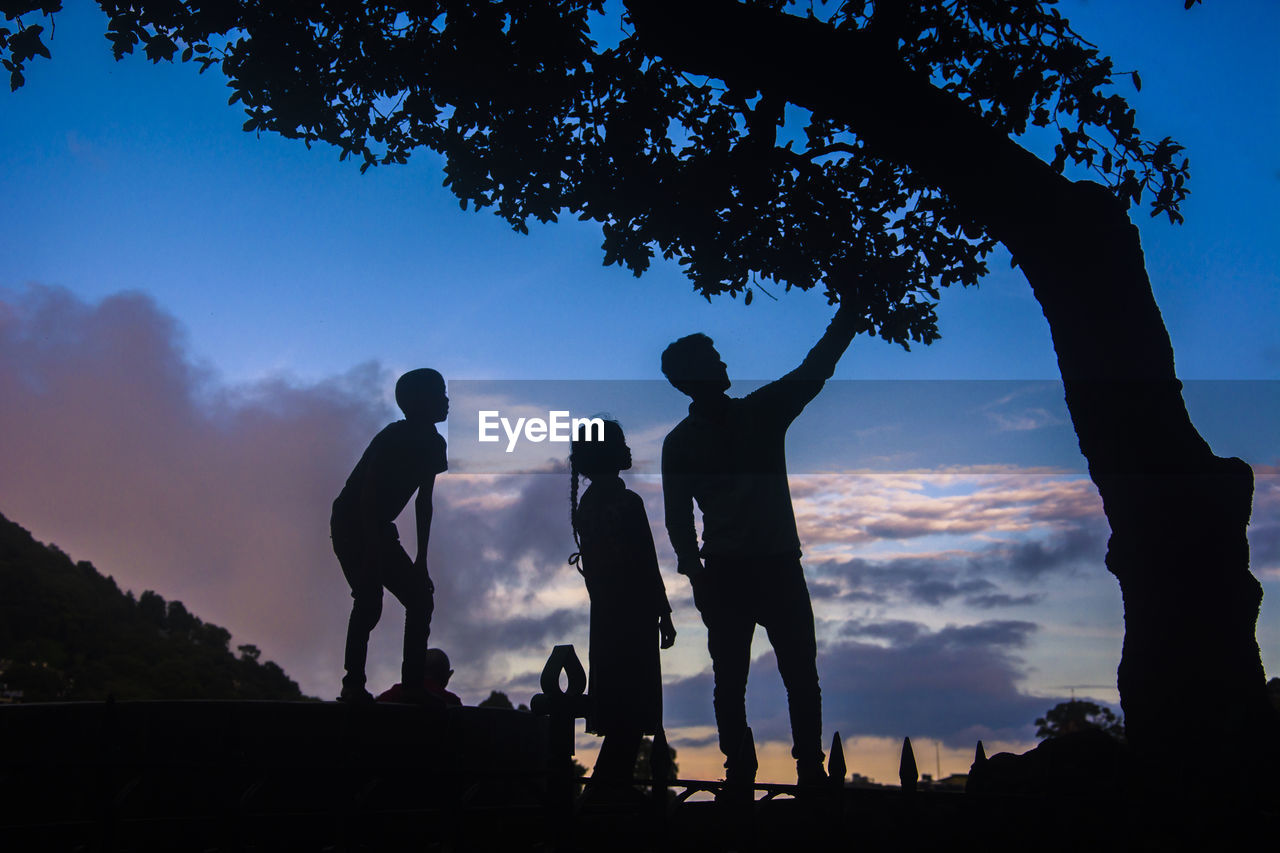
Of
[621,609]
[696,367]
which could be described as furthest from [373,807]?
[696,367]

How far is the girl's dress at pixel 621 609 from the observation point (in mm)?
6785

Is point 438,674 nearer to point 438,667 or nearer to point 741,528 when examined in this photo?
point 438,667

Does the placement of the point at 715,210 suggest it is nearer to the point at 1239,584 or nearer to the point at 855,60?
the point at 855,60

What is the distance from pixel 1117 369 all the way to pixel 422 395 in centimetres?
533

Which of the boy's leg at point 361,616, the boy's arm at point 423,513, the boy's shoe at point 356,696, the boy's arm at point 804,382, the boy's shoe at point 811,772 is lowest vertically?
the boy's shoe at point 811,772

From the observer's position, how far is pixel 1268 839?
4676mm

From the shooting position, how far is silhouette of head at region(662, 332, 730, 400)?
6918 mm

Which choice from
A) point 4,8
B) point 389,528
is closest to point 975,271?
point 389,528

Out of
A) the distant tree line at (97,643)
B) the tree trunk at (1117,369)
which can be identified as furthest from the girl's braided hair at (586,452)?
the distant tree line at (97,643)

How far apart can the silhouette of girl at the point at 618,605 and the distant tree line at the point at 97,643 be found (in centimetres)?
4488

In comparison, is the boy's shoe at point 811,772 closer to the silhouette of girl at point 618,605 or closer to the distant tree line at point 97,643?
the silhouette of girl at point 618,605

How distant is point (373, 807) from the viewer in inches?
238

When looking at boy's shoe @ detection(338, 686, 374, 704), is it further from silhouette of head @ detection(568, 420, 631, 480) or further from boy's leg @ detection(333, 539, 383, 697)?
silhouette of head @ detection(568, 420, 631, 480)

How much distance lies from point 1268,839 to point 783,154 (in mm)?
7392
